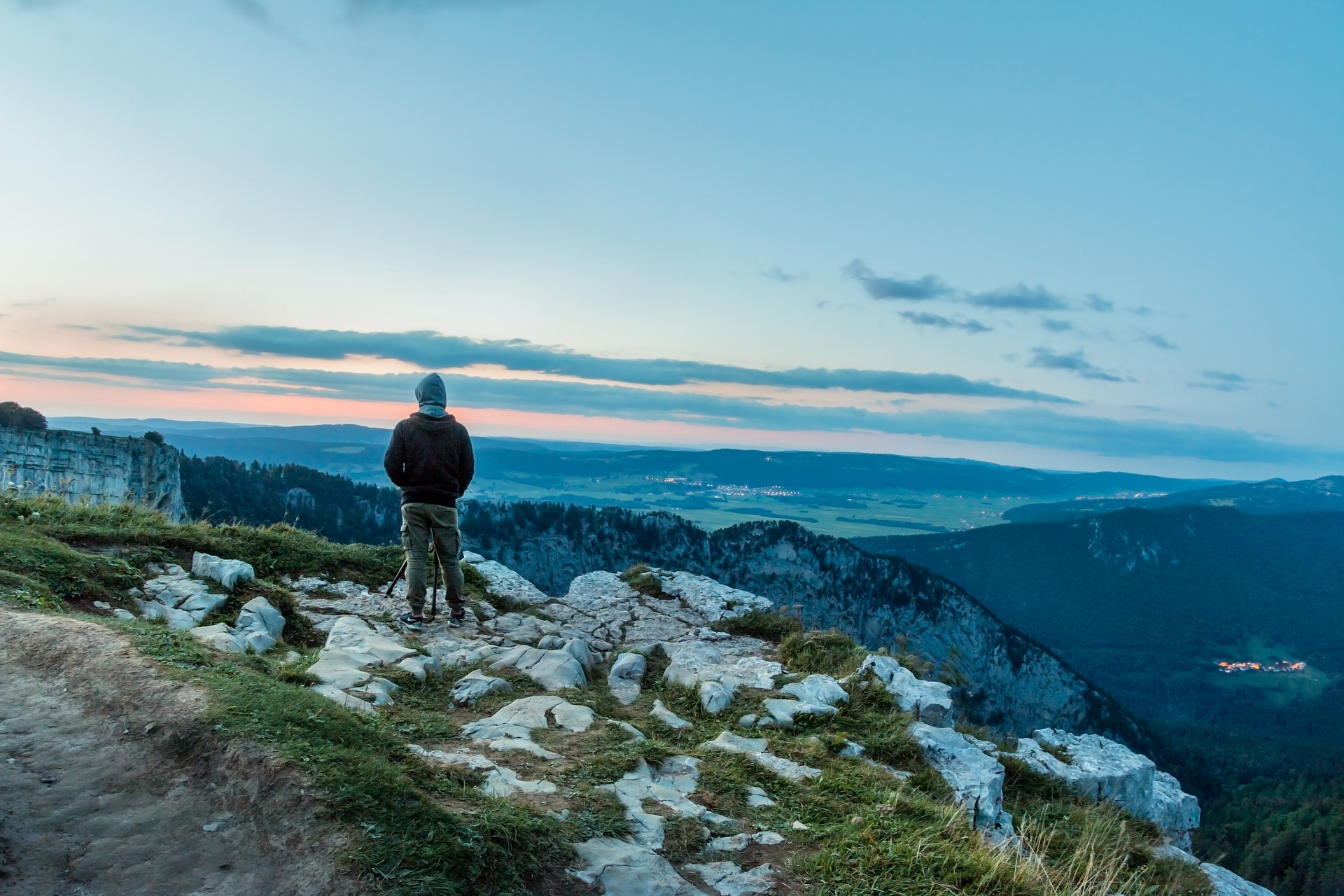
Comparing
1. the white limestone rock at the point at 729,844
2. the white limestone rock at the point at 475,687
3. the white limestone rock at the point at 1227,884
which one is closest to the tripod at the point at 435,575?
the white limestone rock at the point at 475,687

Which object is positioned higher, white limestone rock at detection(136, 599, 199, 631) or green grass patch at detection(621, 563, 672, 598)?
white limestone rock at detection(136, 599, 199, 631)

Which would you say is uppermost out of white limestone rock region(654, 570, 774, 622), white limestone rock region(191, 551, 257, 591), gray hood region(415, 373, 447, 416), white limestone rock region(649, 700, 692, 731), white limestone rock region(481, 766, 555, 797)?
gray hood region(415, 373, 447, 416)

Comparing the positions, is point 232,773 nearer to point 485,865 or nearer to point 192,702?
point 192,702

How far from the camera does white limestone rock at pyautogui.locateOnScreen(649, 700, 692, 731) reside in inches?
332

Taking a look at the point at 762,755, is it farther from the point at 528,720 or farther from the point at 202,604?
the point at 202,604

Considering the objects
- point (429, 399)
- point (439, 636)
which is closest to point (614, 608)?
point (439, 636)

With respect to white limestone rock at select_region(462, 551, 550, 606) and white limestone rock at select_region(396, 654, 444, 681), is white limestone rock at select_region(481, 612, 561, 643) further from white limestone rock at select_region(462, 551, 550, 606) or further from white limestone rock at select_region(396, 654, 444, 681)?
white limestone rock at select_region(396, 654, 444, 681)

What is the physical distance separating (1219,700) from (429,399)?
236270 mm

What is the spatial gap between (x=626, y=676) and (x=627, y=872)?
5.76 meters

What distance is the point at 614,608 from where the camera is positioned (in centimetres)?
1585

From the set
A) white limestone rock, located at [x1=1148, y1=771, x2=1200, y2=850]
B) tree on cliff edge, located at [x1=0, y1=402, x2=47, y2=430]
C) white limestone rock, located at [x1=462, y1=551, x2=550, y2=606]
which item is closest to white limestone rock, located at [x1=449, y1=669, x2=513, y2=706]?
white limestone rock, located at [x1=462, y1=551, x2=550, y2=606]

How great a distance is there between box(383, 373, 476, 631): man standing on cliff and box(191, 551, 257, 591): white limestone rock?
8.47 feet

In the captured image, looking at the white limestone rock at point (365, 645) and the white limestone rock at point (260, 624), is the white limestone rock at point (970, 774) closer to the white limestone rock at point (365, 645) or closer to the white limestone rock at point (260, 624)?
the white limestone rock at point (365, 645)

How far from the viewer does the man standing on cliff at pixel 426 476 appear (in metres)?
11.5
